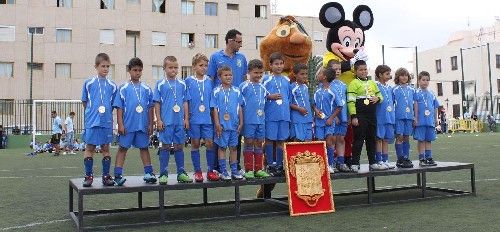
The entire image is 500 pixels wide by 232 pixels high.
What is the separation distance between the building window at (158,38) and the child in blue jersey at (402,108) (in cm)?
3283

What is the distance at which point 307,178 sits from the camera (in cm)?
707

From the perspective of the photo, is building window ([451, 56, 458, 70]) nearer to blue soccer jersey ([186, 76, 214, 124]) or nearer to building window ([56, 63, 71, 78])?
building window ([56, 63, 71, 78])

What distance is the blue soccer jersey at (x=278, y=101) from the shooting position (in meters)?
7.16

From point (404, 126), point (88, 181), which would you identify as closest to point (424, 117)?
point (404, 126)

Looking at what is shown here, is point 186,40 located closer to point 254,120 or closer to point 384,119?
point 384,119

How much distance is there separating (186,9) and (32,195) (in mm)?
33058

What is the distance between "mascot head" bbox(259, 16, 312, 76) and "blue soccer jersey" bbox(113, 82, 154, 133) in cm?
266

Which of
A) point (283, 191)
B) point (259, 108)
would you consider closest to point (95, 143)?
point (259, 108)

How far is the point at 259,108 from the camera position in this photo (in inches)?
278

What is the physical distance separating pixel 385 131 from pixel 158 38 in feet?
109

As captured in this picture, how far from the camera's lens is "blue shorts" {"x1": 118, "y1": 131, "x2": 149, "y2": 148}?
21.5 feet

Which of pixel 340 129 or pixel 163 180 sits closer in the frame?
pixel 163 180

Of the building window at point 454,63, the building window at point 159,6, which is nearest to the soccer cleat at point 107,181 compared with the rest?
the building window at point 159,6

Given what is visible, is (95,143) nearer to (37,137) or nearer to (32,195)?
(32,195)
